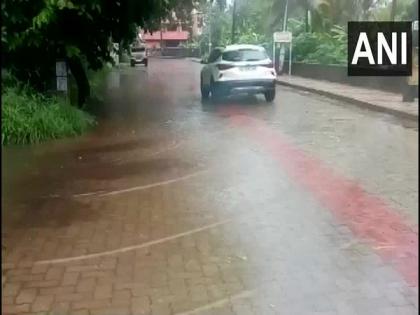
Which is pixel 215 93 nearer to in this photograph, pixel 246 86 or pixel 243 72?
pixel 246 86

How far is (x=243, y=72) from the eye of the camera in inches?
733

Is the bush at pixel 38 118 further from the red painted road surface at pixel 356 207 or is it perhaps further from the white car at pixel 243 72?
the white car at pixel 243 72

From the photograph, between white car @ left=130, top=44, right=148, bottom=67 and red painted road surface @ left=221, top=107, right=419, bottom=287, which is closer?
red painted road surface @ left=221, top=107, right=419, bottom=287

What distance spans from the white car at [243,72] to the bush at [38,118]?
21.8 ft

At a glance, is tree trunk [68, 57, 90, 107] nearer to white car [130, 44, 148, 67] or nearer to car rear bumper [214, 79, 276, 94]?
car rear bumper [214, 79, 276, 94]

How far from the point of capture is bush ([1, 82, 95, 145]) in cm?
1045

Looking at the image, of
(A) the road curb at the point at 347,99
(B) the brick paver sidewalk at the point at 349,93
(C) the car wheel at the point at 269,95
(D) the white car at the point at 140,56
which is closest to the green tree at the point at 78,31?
(C) the car wheel at the point at 269,95

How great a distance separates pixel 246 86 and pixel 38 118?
8657 mm

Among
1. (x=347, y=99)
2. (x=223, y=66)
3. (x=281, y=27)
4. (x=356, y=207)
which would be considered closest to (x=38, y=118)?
(x=356, y=207)

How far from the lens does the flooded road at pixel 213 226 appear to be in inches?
163

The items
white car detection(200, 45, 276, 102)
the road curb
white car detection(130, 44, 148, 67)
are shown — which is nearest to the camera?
the road curb

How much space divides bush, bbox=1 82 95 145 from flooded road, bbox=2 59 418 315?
0.44 m

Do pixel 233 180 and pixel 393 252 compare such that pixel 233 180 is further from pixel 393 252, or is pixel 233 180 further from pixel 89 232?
pixel 393 252

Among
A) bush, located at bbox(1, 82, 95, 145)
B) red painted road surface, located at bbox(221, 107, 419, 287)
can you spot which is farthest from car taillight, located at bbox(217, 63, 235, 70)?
red painted road surface, located at bbox(221, 107, 419, 287)
